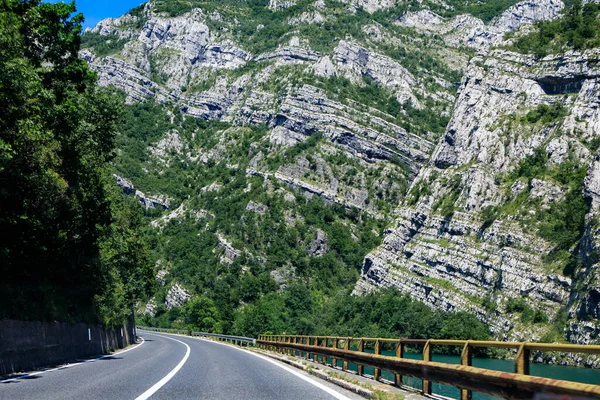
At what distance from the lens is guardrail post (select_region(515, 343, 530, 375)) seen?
7.22 m

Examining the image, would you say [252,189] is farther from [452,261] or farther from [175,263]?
[452,261]

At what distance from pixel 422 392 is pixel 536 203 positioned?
11552 cm

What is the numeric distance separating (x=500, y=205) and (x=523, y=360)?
404ft

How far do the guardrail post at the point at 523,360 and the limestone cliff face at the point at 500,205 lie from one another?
300 feet

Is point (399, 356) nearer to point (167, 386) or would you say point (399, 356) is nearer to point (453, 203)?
point (167, 386)

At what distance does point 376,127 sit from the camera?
7781 inches

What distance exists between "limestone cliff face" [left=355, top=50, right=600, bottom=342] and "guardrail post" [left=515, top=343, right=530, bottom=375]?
9150 cm

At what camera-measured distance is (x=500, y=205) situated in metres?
122

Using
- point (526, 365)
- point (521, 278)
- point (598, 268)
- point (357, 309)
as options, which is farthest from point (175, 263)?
point (526, 365)

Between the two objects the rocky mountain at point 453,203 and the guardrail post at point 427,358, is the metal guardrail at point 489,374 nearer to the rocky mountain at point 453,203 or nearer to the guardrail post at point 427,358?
the guardrail post at point 427,358

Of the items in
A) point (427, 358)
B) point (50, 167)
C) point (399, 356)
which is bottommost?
point (399, 356)

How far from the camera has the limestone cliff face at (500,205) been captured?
10156 centimetres

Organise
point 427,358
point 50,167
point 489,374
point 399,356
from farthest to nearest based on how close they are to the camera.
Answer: point 50,167 → point 399,356 → point 427,358 → point 489,374

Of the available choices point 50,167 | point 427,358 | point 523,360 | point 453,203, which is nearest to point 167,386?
point 427,358
